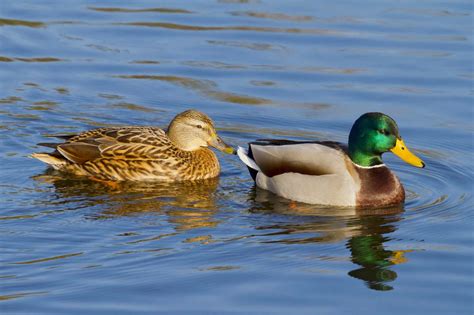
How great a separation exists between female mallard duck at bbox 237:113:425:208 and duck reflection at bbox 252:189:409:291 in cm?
14

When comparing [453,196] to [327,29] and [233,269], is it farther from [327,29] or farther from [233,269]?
[327,29]

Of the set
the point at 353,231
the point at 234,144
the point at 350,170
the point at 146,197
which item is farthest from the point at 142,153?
the point at 353,231

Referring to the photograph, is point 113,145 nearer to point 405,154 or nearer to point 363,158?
point 363,158

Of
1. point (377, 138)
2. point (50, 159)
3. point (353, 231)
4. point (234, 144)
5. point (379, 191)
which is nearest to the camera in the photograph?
point (353, 231)

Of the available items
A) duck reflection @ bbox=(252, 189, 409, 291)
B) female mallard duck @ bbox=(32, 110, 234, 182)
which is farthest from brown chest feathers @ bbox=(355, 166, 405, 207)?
female mallard duck @ bbox=(32, 110, 234, 182)

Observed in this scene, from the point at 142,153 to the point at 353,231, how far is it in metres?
2.71

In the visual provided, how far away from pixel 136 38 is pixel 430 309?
9.55 metres

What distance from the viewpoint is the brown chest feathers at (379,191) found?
12000mm

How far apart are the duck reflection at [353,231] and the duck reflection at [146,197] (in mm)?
546

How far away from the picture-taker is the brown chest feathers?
1200 cm

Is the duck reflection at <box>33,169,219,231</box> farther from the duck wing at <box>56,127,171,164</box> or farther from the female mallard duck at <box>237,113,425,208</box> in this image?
the female mallard duck at <box>237,113,425,208</box>

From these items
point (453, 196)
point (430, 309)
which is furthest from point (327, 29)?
point (430, 309)

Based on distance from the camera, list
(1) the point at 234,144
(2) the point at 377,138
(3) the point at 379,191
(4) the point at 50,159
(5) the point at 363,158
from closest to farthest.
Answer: (3) the point at 379,191 → (2) the point at 377,138 → (5) the point at 363,158 → (4) the point at 50,159 → (1) the point at 234,144

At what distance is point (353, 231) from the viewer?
11164 millimetres
